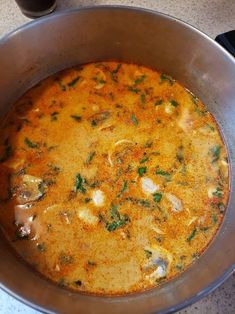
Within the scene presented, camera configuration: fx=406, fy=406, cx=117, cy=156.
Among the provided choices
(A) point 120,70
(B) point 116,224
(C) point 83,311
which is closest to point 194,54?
(A) point 120,70

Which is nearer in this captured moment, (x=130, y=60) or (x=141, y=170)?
(x=141, y=170)

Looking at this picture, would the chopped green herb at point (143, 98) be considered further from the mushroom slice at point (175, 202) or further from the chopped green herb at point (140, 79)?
the mushroom slice at point (175, 202)

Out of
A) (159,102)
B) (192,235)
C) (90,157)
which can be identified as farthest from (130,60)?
(192,235)

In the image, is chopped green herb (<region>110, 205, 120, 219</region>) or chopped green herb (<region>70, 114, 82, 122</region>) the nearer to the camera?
chopped green herb (<region>110, 205, 120, 219</region>)

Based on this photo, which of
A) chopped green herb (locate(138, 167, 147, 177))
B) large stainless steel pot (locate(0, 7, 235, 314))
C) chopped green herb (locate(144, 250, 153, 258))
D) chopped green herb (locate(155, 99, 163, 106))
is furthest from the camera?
chopped green herb (locate(155, 99, 163, 106))

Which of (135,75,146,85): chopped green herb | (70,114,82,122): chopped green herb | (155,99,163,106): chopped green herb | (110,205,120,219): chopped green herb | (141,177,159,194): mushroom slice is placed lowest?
(141,177,159,194): mushroom slice

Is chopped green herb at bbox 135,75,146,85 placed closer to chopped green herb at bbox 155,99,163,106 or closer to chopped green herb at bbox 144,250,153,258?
chopped green herb at bbox 155,99,163,106

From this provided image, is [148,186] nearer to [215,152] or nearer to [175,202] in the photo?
[175,202]

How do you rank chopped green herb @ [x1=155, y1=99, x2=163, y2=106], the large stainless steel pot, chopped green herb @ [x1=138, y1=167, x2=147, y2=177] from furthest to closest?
1. chopped green herb @ [x1=155, y1=99, x2=163, y2=106]
2. chopped green herb @ [x1=138, y1=167, x2=147, y2=177]
3. the large stainless steel pot

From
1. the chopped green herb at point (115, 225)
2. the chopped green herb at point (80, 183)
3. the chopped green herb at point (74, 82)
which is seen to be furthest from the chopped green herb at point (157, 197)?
the chopped green herb at point (74, 82)

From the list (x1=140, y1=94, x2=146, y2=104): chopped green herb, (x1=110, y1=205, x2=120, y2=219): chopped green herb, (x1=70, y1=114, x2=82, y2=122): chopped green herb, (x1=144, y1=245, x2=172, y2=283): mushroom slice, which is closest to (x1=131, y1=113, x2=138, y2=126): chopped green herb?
(x1=140, y1=94, x2=146, y2=104): chopped green herb
